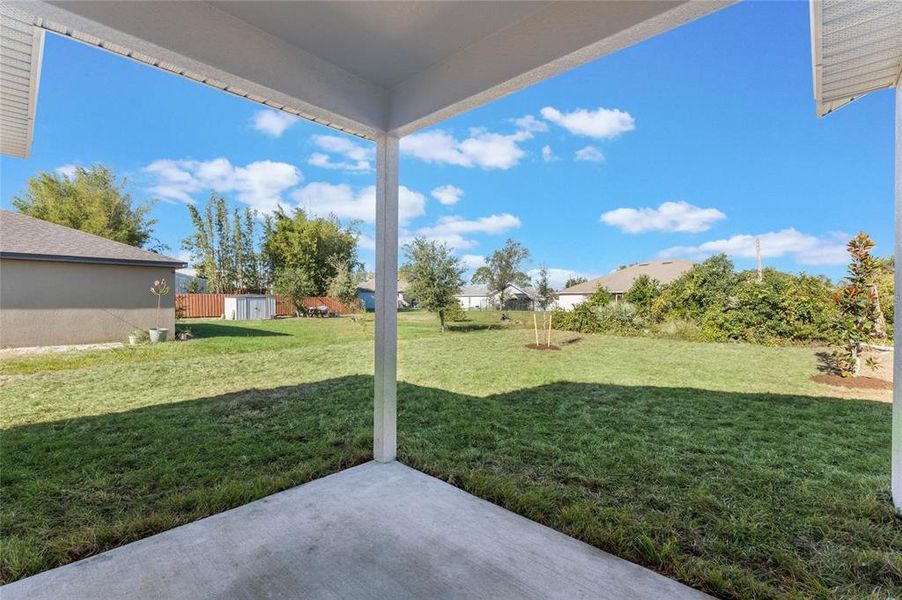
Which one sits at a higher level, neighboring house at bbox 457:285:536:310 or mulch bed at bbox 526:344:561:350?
neighboring house at bbox 457:285:536:310

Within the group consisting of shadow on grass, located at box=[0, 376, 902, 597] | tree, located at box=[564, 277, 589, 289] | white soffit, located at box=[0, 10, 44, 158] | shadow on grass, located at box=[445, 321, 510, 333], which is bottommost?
shadow on grass, located at box=[0, 376, 902, 597]

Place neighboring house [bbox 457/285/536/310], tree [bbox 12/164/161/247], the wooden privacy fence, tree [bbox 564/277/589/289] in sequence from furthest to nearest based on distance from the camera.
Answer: neighboring house [bbox 457/285/536/310] → tree [bbox 564/277/589/289] → the wooden privacy fence → tree [bbox 12/164/161/247]

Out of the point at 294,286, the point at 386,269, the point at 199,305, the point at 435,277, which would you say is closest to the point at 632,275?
the point at 435,277

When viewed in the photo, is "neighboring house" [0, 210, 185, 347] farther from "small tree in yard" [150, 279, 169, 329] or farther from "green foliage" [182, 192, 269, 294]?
"green foliage" [182, 192, 269, 294]

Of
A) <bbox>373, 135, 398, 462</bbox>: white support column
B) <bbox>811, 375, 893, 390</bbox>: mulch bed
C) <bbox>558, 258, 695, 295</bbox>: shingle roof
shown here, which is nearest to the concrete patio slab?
<bbox>373, 135, 398, 462</bbox>: white support column

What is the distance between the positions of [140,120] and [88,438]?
2777 mm

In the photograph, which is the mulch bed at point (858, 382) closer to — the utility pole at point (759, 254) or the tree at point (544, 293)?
the utility pole at point (759, 254)

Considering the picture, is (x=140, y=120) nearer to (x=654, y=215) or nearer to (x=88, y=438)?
(x=88, y=438)

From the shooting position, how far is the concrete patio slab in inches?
51.7

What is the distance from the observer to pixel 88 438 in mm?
2645

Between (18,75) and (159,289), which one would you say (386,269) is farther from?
(159,289)

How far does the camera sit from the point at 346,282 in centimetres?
493

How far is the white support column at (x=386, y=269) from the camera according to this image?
2.32 meters

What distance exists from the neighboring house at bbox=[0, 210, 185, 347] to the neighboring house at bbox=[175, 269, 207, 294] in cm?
6
